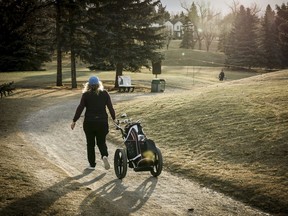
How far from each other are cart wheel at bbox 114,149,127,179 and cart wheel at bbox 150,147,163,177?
A: 77 cm

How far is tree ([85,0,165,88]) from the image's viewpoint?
93.4 ft

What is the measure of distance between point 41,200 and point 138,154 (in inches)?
98.5

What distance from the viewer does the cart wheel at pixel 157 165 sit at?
773 centimetres

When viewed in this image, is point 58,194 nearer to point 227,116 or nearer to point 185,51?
point 227,116

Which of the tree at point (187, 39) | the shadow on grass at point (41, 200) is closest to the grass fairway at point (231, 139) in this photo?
the shadow on grass at point (41, 200)

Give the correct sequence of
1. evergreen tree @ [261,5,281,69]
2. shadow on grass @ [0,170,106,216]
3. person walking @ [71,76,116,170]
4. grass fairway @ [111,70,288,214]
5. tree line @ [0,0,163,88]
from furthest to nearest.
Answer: evergreen tree @ [261,5,281,69] < tree line @ [0,0,163,88] < person walking @ [71,76,116,170] < grass fairway @ [111,70,288,214] < shadow on grass @ [0,170,106,216]

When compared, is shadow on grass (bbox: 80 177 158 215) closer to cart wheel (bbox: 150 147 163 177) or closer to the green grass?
cart wheel (bbox: 150 147 163 177)

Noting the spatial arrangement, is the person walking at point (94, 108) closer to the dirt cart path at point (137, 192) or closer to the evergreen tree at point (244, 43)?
the dirt cart path at point (137, 192)

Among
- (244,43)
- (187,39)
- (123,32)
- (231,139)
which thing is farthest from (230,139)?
(187,39)

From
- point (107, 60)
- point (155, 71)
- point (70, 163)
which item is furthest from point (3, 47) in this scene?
point (155, 71)

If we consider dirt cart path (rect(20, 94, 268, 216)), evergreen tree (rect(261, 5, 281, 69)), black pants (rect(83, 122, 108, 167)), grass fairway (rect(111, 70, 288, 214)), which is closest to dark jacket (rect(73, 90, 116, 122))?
black pants (rect(83, 122, 108, 167))

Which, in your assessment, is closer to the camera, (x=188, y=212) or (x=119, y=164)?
(x=188, y=212)

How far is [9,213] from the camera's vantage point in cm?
551

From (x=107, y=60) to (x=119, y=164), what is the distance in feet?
73.8
